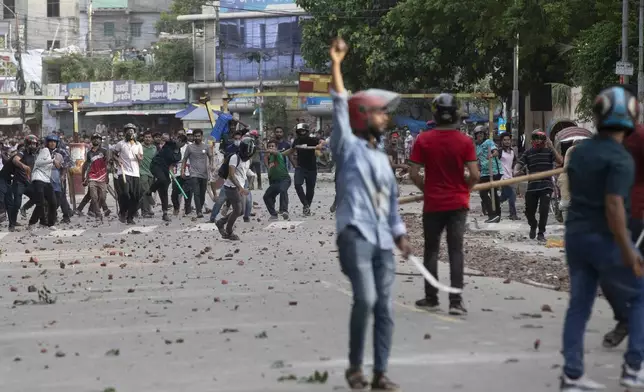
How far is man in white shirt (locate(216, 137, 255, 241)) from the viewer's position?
19.9m

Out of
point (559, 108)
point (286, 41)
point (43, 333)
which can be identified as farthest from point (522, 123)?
point (43, 333)

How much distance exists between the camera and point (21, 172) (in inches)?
961

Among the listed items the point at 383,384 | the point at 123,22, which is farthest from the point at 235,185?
the point at 123,22

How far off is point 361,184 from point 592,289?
1.43 metres

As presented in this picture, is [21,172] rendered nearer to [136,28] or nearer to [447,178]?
[447,178]

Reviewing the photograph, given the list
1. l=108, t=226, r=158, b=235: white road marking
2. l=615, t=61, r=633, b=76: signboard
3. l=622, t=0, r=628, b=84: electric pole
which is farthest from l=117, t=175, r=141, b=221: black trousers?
l=622, t=0, r=628, b=84: electric pole

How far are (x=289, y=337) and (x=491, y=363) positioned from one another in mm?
1879

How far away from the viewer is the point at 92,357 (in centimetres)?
907

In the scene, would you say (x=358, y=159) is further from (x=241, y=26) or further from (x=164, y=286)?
(x=241, y=26)

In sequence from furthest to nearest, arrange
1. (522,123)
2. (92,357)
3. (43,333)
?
1. (522,123)
2. (43,333)
3. (92,357)

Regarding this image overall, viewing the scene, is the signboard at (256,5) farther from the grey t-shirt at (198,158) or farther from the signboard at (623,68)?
the signboard at (623,68)

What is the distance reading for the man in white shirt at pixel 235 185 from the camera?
1994 centimetres

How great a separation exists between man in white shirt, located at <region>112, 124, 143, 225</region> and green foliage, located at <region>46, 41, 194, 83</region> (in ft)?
178

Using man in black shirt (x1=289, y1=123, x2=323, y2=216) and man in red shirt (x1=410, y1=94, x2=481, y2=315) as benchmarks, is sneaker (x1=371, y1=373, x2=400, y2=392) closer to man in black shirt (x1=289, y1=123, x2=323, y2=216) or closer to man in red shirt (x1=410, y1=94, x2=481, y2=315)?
man in red shirt (x1=410, y1=94, x2=481, y2=315)
